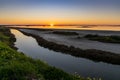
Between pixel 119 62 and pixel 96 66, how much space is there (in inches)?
145

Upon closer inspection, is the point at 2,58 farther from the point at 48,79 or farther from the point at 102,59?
the point at 102,59

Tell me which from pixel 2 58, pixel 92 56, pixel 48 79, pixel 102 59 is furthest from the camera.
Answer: pixel 92 56

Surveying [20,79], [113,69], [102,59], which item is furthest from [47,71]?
[102,59]

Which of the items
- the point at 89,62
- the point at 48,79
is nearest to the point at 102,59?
the point at 89,62

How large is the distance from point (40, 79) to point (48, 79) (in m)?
0.55

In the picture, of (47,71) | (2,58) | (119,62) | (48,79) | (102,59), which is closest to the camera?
(48,79)

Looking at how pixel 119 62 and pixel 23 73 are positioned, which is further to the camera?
pixel 119 62

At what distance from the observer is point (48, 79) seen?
11742 mm

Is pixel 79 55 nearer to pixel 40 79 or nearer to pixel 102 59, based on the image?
pixel 102 59

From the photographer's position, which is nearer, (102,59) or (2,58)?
(2,58)

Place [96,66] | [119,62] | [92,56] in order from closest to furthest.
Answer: [96,66], [119,62], [92,56]

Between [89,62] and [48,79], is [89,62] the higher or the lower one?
the lower one

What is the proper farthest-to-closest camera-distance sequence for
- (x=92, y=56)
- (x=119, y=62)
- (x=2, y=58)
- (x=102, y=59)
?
(x=92, y=56), (x=102, y=59), (x=119, y=62), (x=2, y=58)

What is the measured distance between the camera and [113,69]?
26719 mm
